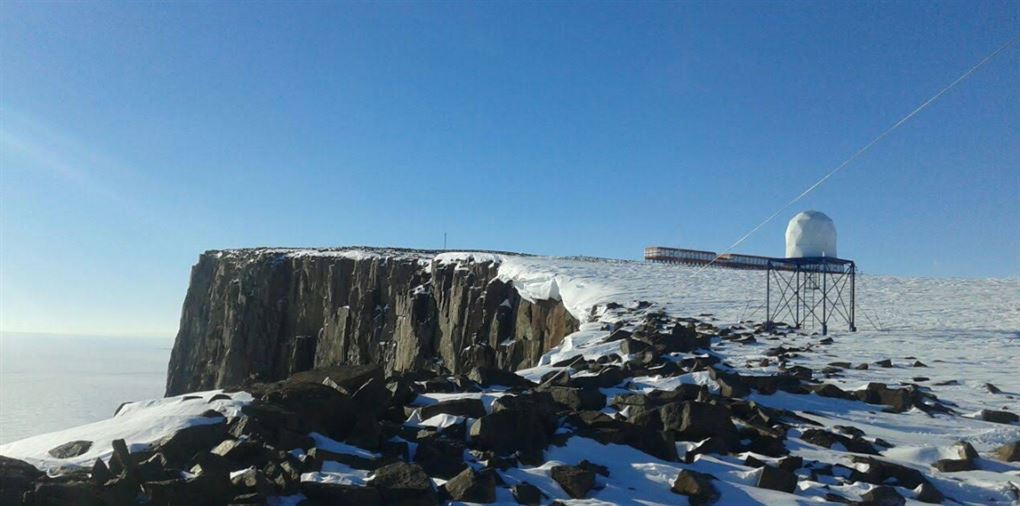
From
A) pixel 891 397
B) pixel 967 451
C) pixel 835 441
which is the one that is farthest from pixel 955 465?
pixel 891 397

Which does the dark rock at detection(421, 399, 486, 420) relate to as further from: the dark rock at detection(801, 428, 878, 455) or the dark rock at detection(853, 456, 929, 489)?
the dark rock at detection(853, 456, 929, 489)

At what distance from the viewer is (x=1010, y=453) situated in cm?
910

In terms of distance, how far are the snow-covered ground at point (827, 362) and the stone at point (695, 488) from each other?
0.11m

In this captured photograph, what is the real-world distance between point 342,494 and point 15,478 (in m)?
2.81

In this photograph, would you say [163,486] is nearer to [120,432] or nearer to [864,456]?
[120,432]

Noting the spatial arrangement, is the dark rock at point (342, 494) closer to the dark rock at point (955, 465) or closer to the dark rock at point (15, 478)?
the dark rock at point (15, 478)

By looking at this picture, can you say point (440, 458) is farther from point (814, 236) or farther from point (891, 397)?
point (814, 236)

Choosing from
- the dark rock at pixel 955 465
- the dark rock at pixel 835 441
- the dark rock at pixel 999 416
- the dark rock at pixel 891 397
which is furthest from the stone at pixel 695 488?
the dark rock at pixel 999 416

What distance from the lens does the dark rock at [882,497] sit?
7.36 meters

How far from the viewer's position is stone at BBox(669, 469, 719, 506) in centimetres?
744

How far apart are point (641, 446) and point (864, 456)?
265 centimetres

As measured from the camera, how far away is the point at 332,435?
28.9 ft

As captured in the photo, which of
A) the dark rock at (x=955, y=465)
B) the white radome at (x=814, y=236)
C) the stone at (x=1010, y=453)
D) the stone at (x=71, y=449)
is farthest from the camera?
the white radome at (x=814, y=236)

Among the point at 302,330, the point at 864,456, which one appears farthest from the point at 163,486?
the point at 302,330
